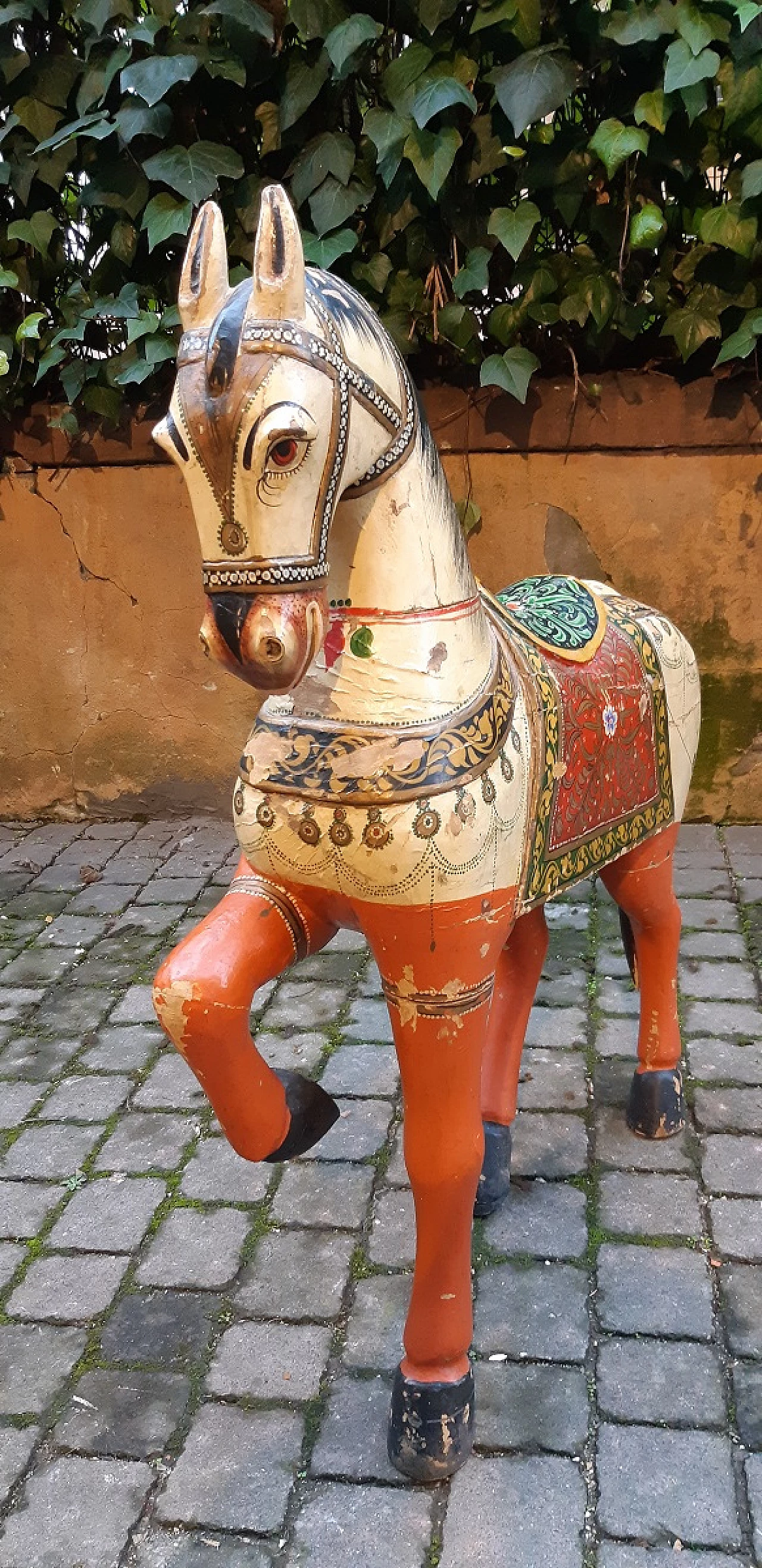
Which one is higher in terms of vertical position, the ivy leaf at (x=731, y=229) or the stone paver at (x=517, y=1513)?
the ivy leaf at (x=731, y=229)

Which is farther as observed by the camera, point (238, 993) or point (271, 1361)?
point (271, 1361)

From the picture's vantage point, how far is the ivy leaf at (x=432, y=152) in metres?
3.32

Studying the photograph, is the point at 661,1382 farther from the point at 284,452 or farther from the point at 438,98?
the point at 438,98

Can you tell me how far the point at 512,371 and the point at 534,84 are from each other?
31.1 inches

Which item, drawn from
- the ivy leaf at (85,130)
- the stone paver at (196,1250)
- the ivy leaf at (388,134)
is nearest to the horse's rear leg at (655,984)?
the stone paver at (196,1250)

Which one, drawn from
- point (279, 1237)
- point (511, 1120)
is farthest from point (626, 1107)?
point (279, 1237)

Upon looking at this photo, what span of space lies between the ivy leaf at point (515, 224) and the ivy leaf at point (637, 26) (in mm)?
494

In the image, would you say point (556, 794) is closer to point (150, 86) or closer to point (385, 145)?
point (385, 145)

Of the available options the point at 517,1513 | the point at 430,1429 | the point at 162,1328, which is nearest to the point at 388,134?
the point at 162,1328

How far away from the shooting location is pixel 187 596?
14.1 ft

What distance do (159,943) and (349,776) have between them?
2299 mm

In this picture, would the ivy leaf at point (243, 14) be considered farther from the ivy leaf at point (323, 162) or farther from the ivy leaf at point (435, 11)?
the ivy leaf at point (435, 11)

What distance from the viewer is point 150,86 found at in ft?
11.2

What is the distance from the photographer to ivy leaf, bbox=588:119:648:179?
10.8 ft
